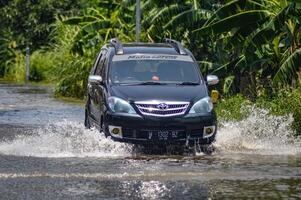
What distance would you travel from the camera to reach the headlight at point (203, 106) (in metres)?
13.9

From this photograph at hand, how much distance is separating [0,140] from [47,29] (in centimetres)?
3466

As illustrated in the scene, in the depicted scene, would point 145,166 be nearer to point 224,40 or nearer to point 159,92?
point 159,92

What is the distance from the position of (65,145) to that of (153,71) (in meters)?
2.06

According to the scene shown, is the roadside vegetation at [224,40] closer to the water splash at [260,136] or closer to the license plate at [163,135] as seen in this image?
the water splash at [260,136]

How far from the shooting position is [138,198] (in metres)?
9.69

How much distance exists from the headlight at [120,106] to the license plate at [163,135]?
482 mm

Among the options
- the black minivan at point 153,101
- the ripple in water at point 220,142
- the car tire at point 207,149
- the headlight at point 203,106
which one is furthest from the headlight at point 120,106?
the car tire at point 207,149

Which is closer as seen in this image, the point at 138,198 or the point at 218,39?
the point at 138,198

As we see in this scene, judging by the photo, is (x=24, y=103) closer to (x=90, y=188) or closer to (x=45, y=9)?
(x=90, y=188)

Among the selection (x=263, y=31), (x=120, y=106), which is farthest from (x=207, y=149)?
(x=263, y=31)

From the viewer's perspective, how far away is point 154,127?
44.9ft

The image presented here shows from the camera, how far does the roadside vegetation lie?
60.8 feet

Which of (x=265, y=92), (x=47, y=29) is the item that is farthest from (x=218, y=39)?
(x=47, y=29)

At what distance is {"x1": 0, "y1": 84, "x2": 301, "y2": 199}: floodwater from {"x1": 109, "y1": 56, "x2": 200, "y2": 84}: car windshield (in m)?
1.13
